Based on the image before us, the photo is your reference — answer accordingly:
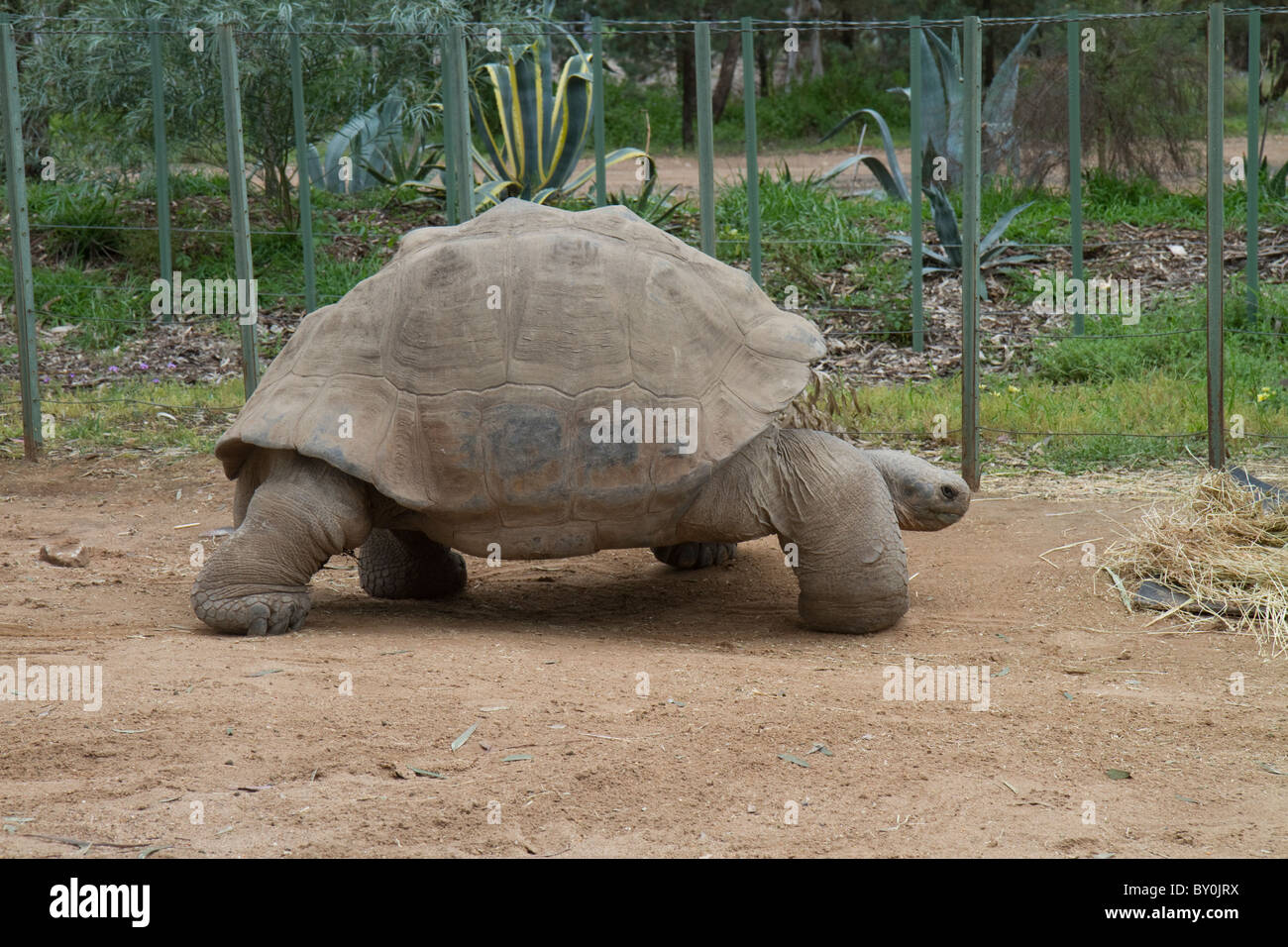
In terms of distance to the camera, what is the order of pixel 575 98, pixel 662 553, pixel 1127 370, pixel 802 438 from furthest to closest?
pixel 575 98
pixel 1127 370
pixel 662 553
pixel 802 438

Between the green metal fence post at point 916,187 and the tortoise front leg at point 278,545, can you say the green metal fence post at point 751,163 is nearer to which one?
the green metal fence post at point 916,187

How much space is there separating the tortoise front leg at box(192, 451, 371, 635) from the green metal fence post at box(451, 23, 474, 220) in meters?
2.78

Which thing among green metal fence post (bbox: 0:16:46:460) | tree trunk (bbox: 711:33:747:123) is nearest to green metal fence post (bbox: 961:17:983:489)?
green metal fence post (bbox: 0:16:46:460)

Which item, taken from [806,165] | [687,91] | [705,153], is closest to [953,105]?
[705,153]

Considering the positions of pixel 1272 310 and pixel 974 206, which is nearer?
pixel 974 206

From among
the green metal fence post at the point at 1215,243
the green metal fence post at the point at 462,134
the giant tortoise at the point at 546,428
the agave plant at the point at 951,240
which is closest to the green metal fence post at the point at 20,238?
the green metal fence post at the point at 462,134

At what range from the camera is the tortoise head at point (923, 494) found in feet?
17.0

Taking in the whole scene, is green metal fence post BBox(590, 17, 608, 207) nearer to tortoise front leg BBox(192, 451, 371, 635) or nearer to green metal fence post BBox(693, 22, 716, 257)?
green metal fence post BBox(693, 22, 716, 257)

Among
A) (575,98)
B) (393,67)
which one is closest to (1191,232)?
(575,98)

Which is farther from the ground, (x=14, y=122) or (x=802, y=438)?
(x=14, y=122)

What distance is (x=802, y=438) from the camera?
16.4 ft

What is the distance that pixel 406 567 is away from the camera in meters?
5.59

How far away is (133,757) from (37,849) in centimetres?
54

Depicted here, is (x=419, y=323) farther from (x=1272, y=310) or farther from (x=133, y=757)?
(x=1272, y=310)
